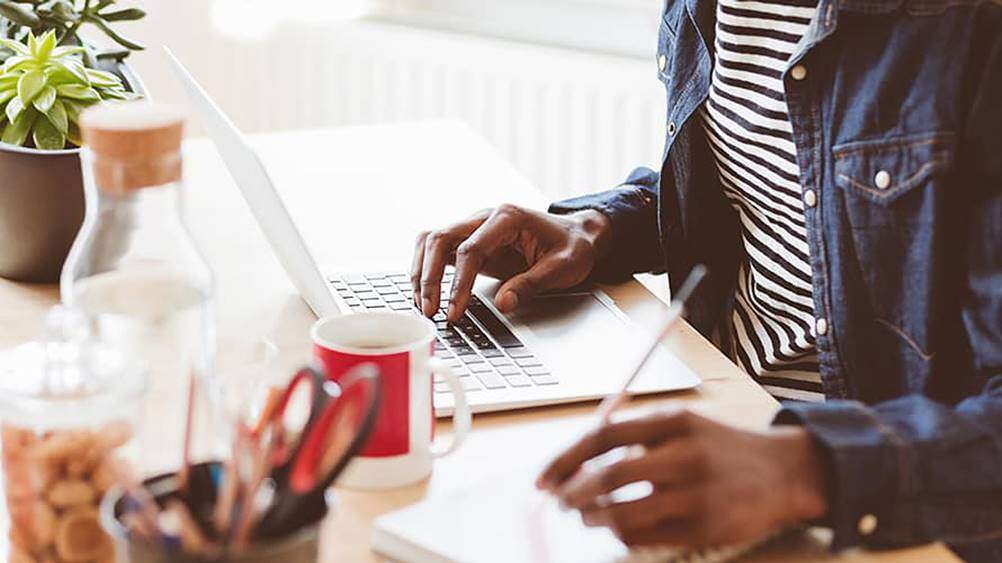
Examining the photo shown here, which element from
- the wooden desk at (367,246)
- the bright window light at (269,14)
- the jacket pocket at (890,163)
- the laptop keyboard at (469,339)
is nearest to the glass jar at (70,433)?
the wooden desk at (367,246)

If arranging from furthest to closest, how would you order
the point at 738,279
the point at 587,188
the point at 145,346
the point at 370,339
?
the point at 587,188 < the point at 738,279 < the point at 370,339 < the point at 145,346

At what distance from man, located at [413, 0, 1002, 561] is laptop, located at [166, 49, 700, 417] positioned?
28mm

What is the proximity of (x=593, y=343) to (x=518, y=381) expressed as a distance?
0.11m

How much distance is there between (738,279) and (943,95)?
415 millimetres

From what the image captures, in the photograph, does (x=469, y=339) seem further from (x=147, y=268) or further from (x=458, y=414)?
(x=147, y=268)

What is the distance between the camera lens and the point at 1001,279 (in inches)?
38.1

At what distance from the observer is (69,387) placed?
728 mm

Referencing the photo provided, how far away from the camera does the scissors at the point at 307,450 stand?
66 cm

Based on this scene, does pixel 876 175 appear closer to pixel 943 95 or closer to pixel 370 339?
pixel 943 95

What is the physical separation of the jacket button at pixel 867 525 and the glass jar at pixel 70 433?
41 cm

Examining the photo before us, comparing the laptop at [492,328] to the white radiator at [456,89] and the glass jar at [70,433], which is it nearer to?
the glass jar at [70,433]

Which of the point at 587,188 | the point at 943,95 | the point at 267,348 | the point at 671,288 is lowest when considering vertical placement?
the point at 587,188

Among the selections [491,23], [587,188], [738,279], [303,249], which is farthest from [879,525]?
[491,23]

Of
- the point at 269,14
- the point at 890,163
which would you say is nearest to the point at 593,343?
the point at 890,163
